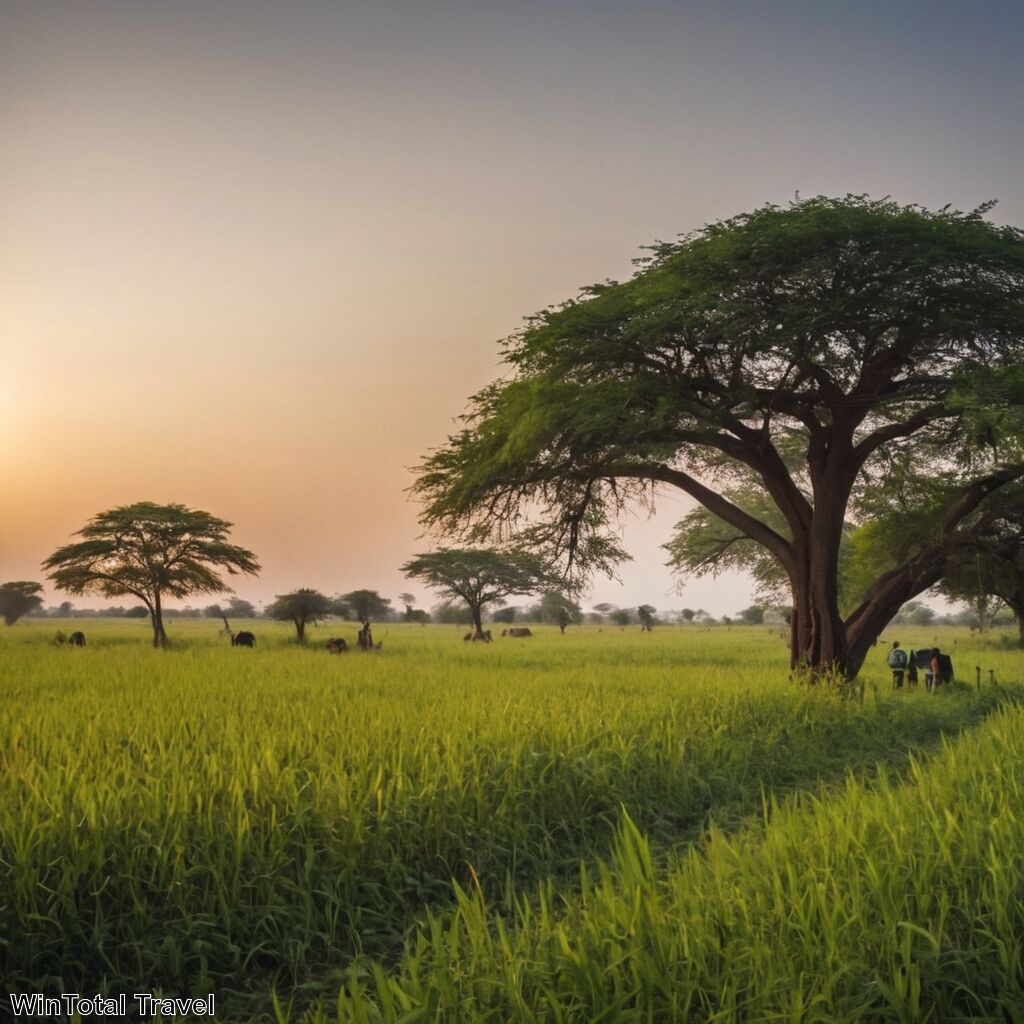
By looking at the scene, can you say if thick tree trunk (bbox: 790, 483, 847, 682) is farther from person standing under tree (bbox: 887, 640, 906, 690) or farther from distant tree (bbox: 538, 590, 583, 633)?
distant tree (bbox: 538, 590, 583, 633)

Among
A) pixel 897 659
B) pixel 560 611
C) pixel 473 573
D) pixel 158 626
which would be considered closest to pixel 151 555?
pixel 158 626

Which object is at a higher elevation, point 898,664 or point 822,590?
point 822,590

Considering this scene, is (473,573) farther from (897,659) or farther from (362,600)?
(897,659)

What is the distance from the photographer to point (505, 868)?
700 centimetres

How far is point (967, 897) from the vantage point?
473 cm

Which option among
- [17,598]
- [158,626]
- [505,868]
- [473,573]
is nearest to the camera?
[505,868]

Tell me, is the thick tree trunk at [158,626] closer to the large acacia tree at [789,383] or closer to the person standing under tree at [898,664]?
the large acacia tree at [789,383]

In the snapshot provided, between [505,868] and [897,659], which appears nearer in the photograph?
[505,868]

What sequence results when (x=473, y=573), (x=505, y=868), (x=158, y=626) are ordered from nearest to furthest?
(x=505, y=868)
(x=158, y=626)
(x=473, y=573)

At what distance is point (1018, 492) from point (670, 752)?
1489cm

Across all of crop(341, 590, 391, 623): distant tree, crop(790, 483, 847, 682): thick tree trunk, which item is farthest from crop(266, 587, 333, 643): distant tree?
crop(790, 483, 847, 682): thick tree trunk

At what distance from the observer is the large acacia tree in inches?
633

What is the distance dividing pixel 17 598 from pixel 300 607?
66860mm

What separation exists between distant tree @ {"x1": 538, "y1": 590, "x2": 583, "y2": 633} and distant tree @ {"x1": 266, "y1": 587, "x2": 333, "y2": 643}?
31.5 metres
